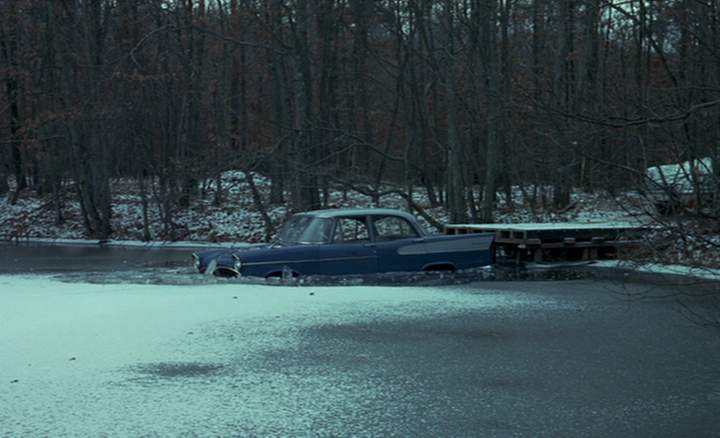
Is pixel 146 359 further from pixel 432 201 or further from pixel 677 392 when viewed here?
pixel 432 201

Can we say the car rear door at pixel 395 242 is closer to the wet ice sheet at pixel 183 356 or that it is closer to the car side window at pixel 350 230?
the car side window at pixel 350 230

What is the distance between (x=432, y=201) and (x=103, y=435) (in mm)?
27265

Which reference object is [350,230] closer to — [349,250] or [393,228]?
[349,250]

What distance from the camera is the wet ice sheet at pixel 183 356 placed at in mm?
6980

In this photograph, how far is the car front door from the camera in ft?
51.1

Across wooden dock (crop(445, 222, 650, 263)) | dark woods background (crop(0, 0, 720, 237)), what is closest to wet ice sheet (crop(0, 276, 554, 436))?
wooden dock (crop(445, 222, 650, 263))

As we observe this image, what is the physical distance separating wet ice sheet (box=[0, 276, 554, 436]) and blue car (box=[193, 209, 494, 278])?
0.92 meters

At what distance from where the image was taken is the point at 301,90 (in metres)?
27.5

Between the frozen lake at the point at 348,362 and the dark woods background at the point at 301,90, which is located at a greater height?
the dark woods background at the point at 301,90

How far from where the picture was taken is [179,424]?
6797mm

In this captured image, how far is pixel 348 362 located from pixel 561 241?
12.1 metres

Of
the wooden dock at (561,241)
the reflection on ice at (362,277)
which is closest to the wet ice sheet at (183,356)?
the reflection on ice at (362,277)

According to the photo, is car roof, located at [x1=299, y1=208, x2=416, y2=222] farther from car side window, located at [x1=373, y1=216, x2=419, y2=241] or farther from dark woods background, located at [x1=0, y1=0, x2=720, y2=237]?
dark woods background, located at [x1=0, y1=0, x2=720, y2=237]

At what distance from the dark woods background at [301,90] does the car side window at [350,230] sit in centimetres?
896
